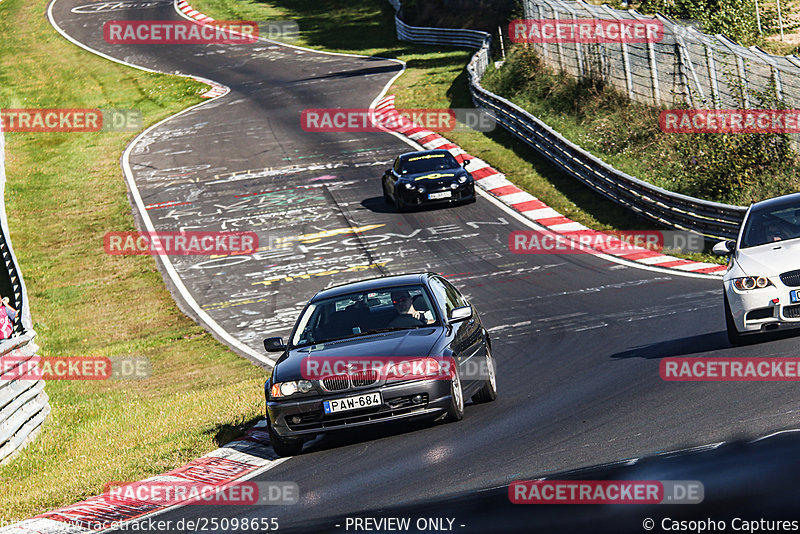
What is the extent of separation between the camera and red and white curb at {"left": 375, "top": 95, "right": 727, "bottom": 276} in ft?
66.3

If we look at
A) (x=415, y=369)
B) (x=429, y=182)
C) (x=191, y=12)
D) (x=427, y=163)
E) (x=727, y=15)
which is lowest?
(x=191, y=12)

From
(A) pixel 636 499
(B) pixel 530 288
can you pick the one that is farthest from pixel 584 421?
(B) pixel 530 288

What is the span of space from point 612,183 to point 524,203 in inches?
97.9

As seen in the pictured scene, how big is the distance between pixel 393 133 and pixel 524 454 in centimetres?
3002

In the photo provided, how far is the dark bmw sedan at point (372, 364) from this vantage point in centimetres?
902

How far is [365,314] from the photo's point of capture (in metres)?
10.2

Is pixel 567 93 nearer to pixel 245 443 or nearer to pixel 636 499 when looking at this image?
pixel 245 443

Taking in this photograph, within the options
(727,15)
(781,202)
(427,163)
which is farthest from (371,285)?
(727,15)

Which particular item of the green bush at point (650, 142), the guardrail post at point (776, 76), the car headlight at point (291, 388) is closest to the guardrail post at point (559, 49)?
the green bush at point (650, 142)

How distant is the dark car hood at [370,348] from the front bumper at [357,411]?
0.91 ft

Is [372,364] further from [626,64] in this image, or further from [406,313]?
[626,64]

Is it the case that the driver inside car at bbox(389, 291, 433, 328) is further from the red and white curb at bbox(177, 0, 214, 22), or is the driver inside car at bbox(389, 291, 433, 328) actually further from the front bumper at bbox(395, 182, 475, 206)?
the red and white curb at bbox(177, 0, 214, 22)

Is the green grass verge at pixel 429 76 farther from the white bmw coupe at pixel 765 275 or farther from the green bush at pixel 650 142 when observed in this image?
the white bmw coupe at pixel 765 275

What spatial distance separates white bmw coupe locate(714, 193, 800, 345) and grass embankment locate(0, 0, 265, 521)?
17.3 ft
